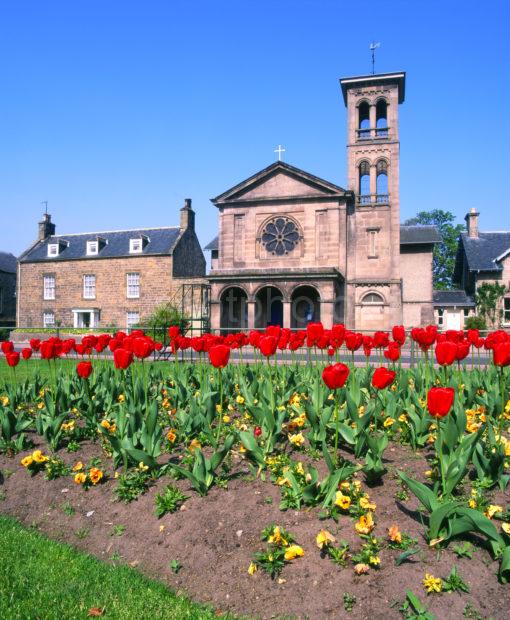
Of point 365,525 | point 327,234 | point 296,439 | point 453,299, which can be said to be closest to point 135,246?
point 327,234

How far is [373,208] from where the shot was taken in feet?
101

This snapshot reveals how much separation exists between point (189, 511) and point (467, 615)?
6.95 ft

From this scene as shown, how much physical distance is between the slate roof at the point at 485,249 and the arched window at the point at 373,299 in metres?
11.0

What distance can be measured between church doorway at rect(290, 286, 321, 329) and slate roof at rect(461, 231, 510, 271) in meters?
13.4

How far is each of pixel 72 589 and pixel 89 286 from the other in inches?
1520

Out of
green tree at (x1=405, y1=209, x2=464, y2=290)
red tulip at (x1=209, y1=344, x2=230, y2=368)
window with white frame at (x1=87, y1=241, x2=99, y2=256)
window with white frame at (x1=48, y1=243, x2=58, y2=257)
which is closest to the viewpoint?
red tulip at (x1=209, y1=344, x2=230, y2=368)

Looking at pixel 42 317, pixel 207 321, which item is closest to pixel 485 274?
pixel 207 321

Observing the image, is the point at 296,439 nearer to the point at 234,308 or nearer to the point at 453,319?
the point at 234,308

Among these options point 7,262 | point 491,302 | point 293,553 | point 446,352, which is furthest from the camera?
point 7,262

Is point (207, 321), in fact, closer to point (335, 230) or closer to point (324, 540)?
point (335, 230)

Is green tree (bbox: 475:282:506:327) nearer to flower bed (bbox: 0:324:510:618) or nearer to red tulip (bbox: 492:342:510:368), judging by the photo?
flower bed (bbox: 0:324:510:618)

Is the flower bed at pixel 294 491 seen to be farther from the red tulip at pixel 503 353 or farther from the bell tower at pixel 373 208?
the bell tower at pixel 373 208

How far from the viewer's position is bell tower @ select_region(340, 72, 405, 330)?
30.0m

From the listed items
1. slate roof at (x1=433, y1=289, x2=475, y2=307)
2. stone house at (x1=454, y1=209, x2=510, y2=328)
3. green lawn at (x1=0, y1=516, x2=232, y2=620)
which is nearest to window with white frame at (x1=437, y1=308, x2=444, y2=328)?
slate roof at (x1=433, y1=289, x2=475, y2=307)
